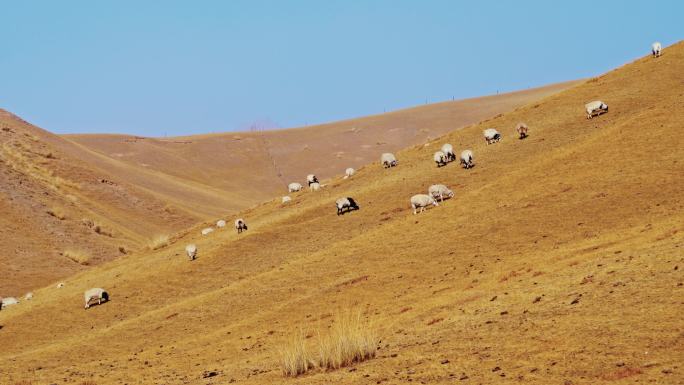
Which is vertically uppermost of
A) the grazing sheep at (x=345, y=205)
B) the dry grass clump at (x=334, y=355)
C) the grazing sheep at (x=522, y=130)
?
the grazing sheep at (x=522, y=130)

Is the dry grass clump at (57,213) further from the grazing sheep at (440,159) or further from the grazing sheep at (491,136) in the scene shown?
the grazing sheep at (491,136)

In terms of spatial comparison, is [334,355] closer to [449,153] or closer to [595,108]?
[449,153]

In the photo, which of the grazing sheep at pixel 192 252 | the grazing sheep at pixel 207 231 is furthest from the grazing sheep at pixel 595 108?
the grazing sheep at pixel 192 252

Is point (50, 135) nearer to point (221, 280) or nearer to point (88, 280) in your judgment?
point (88, 280)

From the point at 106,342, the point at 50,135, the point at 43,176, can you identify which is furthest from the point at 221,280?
the point at 50,135

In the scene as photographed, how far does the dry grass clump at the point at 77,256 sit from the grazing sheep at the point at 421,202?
27.6 metres

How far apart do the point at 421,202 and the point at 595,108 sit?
14.1 meters

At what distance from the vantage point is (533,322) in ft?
56.5

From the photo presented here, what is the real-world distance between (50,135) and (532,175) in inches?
3140

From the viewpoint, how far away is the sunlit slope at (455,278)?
15.6 m

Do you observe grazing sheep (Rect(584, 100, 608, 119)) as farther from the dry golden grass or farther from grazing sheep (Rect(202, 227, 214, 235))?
the dry golden grass

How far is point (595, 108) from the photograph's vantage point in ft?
153

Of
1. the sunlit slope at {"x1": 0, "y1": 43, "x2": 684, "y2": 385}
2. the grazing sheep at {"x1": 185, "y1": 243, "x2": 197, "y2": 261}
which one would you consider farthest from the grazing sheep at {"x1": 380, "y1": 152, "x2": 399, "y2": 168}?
the grazing sheep at {"x1": 185, "y1": 243, "x2": 197, "y2": 261}

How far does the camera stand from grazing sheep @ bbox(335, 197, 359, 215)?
41.6 metres
